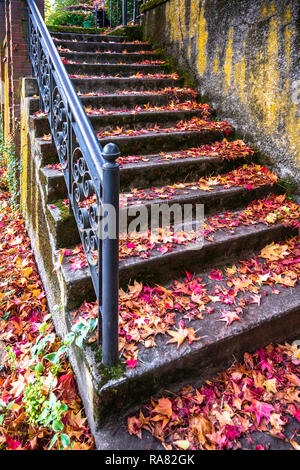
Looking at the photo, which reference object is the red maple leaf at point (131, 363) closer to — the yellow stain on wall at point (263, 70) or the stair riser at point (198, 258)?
the stair riser at point (198, 258)

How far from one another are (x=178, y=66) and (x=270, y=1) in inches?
68.3

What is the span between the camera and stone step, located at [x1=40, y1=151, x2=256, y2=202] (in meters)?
2.79

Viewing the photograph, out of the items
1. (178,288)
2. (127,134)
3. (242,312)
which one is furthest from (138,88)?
(242,312)

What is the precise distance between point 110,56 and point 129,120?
6.21 feet

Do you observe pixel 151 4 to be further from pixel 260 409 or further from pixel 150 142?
pixel 260 409

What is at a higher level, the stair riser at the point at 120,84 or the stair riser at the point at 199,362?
the stair riser at the point at 120,84

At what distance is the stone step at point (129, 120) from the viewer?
3.34 m

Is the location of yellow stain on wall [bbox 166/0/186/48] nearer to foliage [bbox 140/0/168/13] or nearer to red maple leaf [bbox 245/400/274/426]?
foliage [bbox 140/0/168/13]

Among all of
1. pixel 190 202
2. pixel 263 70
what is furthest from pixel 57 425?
pixel 263 70

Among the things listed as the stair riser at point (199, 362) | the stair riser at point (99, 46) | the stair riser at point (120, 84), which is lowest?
the stair riser at point (199, 362)

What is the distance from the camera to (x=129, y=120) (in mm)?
3713

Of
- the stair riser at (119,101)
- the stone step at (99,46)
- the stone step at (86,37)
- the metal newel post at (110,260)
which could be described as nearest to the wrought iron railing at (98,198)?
the metal newel post at (110,260)

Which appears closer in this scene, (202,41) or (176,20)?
(202,41)

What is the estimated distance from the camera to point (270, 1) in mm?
3363
